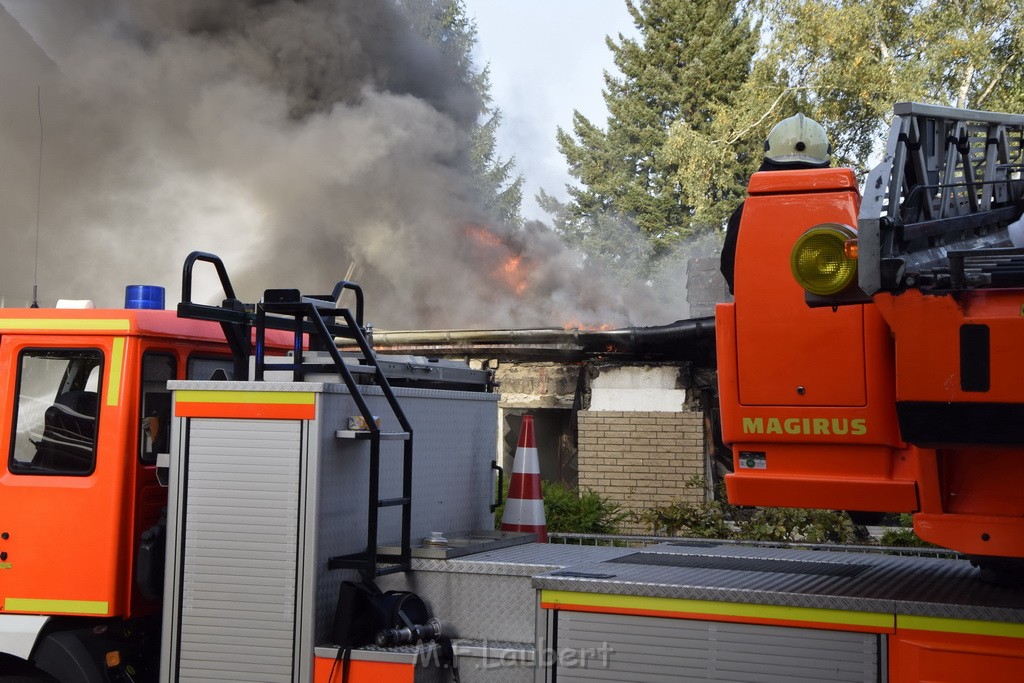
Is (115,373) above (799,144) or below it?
below

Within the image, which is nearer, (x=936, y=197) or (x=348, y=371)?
(x=936, y=197)

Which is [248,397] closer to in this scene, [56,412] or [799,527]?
[56,412]

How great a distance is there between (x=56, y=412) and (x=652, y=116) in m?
39.0

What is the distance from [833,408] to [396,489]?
1.98 metres

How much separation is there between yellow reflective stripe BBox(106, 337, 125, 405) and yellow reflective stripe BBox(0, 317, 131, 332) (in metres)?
0.06

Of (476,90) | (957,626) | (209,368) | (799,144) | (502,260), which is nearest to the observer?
(957,626)

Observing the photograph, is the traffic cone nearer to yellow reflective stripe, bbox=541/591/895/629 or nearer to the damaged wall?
yellow reflective stripe, bbox=541/591/895/629

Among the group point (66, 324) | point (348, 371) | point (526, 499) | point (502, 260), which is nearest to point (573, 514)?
point (526, 499)

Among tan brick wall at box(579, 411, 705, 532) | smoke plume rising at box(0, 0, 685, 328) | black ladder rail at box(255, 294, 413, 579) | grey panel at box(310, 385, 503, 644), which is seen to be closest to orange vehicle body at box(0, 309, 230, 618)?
black ladder rail at box(255, 294, 413, 579)

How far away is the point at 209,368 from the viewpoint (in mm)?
4711

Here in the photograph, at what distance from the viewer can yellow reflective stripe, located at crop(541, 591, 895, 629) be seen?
3146mm

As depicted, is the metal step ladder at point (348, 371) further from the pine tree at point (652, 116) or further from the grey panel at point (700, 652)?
the pine tree at point (652, 116)

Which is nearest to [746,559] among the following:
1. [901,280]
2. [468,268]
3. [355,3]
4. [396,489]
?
[396,489]

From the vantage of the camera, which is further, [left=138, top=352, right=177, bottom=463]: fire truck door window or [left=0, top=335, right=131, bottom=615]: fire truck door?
[left=138, top=352, right=177, bottom=463]: fire truck door window
